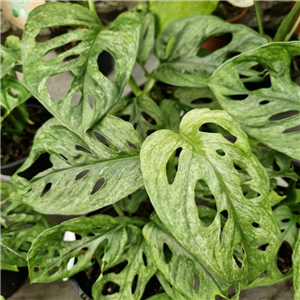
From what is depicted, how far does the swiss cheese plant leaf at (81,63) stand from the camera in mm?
800

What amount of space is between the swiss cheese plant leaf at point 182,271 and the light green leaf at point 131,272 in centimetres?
8

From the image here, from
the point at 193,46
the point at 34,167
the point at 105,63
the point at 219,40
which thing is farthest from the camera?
the point at 105,63

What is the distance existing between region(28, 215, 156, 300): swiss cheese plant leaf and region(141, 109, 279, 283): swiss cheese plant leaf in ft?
0.82

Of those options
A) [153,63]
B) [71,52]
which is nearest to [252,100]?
[71,52]

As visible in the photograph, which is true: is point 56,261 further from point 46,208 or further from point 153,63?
point 153,63

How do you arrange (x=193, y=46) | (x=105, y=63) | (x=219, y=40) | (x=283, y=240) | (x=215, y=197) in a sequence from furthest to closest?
(x=105, y=63) < (x=219, y=40) < (x=193, y=46) < (x=283, y=240) < (x=215, y=197)

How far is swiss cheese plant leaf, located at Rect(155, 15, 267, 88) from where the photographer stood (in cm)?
Result: 99

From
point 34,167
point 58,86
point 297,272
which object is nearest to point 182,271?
point 297,272

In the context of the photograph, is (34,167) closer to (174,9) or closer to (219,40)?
(174,9)

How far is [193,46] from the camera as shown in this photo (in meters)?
1.03

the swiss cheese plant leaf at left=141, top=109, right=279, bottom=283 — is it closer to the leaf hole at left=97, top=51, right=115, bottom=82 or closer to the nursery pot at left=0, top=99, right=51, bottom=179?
the nursery pot at left=0, top=99, right=51, bottom=179

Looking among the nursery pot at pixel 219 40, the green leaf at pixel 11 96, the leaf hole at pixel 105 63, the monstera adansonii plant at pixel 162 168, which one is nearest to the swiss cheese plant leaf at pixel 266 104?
the monstera adansonii plant at pixel 162 168

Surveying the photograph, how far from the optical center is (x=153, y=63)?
1.69 meters

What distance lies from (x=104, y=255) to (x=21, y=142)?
0.68m
